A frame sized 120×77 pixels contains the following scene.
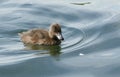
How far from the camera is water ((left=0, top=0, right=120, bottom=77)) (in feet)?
27.6

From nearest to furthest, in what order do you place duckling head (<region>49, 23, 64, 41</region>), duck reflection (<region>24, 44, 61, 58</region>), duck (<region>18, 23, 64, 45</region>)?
1. duck reflection (<region>24, 44, 61, 58</region>)
2. duckling head (<region>49, 23, 64, 41</region>)
3. duck (<region>18, 23, 64, 45</region>)

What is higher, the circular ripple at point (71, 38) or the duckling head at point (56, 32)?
the duckling head at point (56, 32)

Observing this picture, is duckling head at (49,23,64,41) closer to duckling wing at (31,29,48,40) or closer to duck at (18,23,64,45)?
duck at (18,23,64,45)

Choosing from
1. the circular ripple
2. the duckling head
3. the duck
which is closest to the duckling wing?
the duck

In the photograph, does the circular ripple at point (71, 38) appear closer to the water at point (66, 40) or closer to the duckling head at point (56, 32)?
the water at point (66, 40)

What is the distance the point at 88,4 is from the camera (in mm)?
13688

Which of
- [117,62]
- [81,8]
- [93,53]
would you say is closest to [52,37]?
[93,53]

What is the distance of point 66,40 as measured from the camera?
417 inches

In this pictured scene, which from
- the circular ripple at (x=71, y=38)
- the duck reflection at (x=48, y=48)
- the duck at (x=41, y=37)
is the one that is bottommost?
the duck reflection at (x=48, y=48)

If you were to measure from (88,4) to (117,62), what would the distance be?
5.21 meters

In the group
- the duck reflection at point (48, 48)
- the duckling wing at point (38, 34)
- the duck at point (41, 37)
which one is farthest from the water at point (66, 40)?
the duckling wing at point (38, 34)

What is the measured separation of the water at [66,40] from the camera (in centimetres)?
841

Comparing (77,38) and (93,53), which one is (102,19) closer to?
(77,38)

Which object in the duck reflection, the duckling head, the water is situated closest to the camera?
the water
